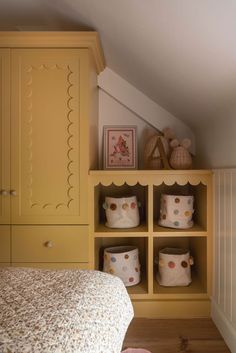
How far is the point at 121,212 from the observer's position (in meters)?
1.78

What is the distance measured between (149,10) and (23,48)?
78 centimetres

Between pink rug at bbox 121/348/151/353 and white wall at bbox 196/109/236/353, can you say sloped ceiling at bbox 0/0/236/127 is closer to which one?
white wall at bbox 196/109/236/353

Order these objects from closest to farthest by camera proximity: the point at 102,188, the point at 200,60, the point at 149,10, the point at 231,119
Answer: the point at 149,10 < the point at 200,60 < the point at 231,119 < the point at 102,188

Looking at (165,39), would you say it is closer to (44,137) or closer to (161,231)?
(44,137)

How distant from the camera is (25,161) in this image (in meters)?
1.56

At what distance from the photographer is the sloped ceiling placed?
3.33 feet

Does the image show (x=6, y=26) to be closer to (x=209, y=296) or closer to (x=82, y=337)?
(x=82, y=337)

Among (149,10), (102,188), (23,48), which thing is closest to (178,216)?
(102,188)

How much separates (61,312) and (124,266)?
112cm

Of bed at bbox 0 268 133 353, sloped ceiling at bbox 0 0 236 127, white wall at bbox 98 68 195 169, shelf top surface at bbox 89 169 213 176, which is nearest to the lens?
bed at bbox 0 268 133 353

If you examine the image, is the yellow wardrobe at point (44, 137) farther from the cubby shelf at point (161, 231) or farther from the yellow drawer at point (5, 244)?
the cubby shelf at point (161, 231)

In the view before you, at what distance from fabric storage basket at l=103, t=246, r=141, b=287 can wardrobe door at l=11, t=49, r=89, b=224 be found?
404mm

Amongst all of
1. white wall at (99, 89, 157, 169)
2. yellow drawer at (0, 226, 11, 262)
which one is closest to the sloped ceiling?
white wall at (99, 89, 157, 169)

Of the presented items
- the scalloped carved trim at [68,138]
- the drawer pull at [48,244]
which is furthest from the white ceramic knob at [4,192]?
the drawer pull at [48,244]
